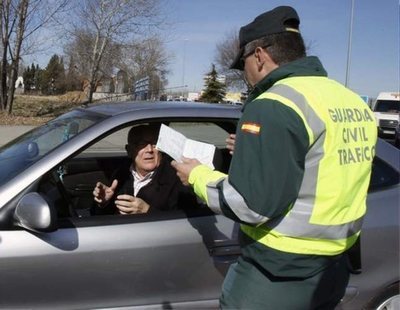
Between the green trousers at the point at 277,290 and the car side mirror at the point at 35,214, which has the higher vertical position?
the car side mirror at the point at 35,214

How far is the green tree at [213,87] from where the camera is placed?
43.2 m

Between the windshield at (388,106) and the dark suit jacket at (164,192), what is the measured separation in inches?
945

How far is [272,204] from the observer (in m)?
1.64

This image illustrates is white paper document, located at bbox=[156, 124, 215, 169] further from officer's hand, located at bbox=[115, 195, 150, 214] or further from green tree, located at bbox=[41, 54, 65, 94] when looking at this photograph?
green tree, located at bbox=[41, 54, 65, 94]

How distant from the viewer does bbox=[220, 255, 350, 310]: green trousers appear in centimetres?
181

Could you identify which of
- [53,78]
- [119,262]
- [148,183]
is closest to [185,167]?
[119,262]

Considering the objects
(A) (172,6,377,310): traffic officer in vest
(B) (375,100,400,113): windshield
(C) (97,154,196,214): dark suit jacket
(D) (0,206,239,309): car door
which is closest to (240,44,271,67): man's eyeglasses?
(A) (172,6,377,310): traffic officer in vest

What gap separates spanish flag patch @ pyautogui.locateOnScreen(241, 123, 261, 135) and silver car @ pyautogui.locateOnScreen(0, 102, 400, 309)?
2.85 ft

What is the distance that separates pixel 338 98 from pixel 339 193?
1.13 feet

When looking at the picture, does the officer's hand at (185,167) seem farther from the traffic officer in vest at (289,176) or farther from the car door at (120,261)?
the car door at (120,261)

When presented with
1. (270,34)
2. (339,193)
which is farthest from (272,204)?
(270,34)

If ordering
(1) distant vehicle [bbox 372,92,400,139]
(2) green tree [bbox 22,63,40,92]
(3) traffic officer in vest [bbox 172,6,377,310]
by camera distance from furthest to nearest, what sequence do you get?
1. (2) green tree [bbox 22,63,40,92]
2. (1) distant vehicle [bbox 372,92,400,139]
3. (3) traffic officer in vest [bbox 172,6,377,310]

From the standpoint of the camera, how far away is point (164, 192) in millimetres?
3049

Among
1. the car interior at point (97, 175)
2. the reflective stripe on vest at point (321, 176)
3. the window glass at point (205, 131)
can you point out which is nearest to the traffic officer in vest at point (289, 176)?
the reflective stripe on vest at point (321, 176)
